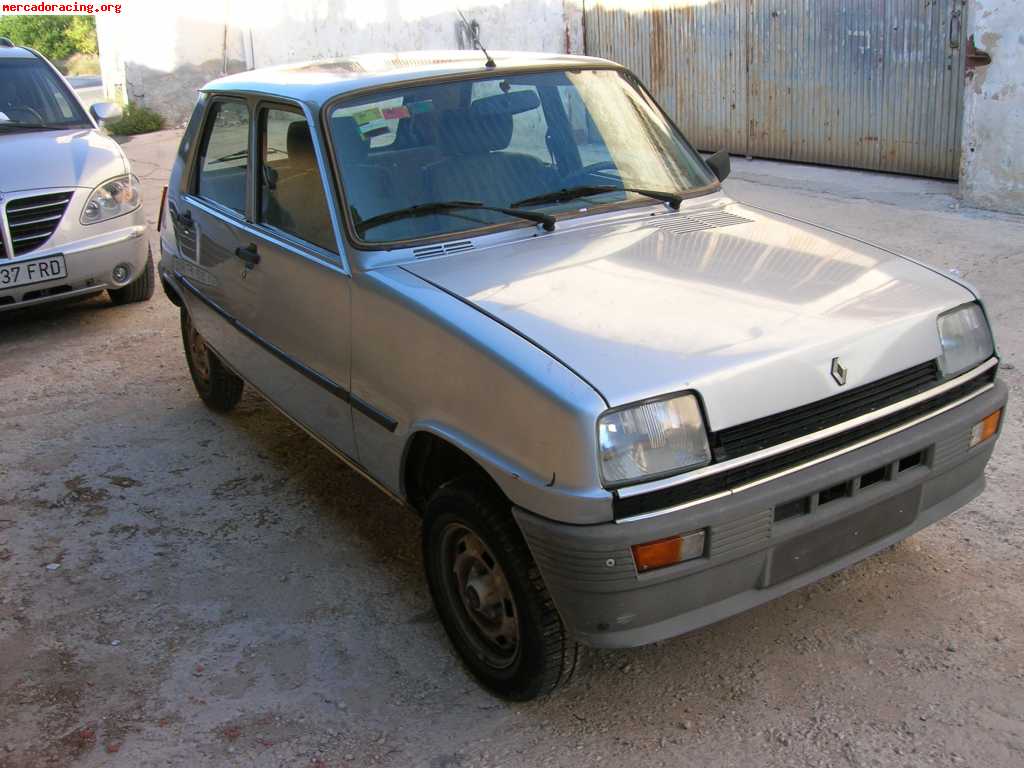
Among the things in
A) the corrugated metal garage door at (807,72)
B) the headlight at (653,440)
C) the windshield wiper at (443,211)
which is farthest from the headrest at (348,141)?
the corrugated metal garage door at (807,72)

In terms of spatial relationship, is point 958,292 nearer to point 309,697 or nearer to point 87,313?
point 309,697

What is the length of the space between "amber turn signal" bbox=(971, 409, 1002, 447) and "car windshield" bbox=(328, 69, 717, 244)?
4.36 feet

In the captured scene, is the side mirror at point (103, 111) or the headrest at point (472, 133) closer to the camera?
the headrest at point (472, 133)

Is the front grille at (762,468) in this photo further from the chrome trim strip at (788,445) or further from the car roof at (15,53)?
the car roof at (15,53)

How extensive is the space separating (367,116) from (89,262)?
3.92m

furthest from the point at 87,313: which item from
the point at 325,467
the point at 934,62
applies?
the point at 934,62

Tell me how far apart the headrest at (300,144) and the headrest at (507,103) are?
0.59 m

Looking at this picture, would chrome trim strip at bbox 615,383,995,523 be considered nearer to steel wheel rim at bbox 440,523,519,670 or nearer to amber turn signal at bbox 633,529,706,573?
amber turn signal at bbox 633,529,706,573

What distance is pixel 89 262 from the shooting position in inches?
276

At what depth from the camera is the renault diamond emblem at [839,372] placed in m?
2.81

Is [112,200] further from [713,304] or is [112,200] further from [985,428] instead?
[985,428]

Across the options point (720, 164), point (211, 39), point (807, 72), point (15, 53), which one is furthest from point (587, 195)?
point (211, 39)

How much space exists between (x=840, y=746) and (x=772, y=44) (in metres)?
8.36

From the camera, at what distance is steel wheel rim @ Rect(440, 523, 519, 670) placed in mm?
3076
